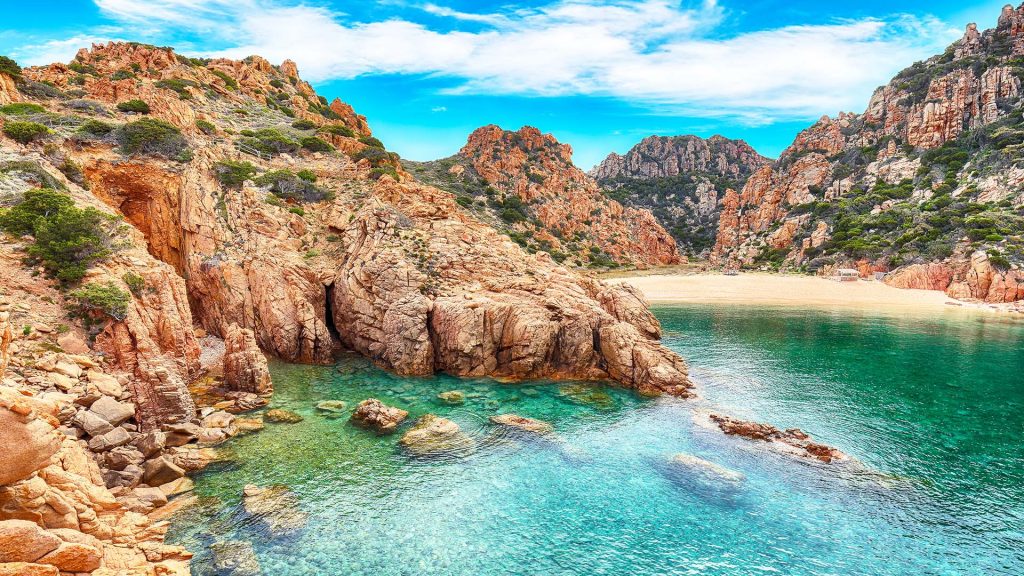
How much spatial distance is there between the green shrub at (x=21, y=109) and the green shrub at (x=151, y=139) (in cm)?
617

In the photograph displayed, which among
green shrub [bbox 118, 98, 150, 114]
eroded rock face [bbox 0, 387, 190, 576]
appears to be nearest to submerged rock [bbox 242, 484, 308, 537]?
eroded rock face [bbox 0, 387, 190, 576]

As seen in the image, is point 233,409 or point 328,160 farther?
point 328,160

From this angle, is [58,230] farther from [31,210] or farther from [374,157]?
[374,157]

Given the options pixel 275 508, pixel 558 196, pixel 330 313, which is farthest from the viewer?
pixel 558 196

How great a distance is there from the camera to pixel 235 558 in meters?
13.8

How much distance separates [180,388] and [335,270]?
18.0 m

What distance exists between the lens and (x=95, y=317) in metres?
23.2

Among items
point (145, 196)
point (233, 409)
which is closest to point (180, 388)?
point (233, 409)

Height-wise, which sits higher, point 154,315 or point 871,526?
point 154,315

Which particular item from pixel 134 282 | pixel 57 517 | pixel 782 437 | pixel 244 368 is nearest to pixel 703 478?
pixel 782 437

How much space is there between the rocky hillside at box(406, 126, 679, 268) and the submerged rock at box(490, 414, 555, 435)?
82322 millimetres

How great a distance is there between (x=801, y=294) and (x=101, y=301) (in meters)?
86.5

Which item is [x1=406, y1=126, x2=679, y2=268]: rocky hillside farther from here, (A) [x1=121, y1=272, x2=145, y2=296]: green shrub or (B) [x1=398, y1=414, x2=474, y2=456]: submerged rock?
(B) [x1=398, y1=414, x2=474, y2=456]: submerged rock

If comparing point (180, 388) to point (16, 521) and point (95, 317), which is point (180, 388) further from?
point (16, 521)
